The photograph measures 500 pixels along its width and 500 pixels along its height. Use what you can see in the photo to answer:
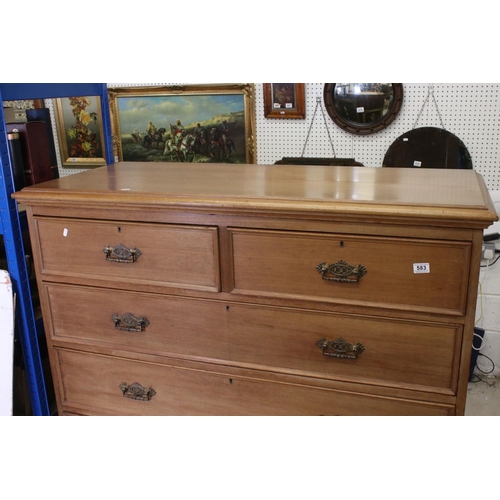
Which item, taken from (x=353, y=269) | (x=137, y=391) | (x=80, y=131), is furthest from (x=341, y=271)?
(x=80, y=131)

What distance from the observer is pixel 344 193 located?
1.71 m

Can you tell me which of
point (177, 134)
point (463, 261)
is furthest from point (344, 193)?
point (177, 134)

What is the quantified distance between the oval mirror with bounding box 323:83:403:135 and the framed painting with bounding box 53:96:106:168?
5.91ft

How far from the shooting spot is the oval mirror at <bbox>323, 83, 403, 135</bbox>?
3.37 metres

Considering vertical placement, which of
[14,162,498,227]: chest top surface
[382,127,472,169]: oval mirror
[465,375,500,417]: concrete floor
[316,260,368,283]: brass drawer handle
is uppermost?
[14,162,498,227]: chest top surface

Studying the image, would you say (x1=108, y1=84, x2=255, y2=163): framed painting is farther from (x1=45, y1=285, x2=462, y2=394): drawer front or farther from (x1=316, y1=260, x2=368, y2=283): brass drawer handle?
(x1=316, y1=260, x2=368, y2=283): brass drawer handle

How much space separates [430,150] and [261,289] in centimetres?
203

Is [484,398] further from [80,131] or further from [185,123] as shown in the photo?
[80,131]

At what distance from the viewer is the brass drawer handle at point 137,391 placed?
2021 millimetres

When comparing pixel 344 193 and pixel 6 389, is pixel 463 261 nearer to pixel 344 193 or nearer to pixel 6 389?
pixel 344 193

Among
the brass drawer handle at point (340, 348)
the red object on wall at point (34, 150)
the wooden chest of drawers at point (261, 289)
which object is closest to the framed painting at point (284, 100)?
the wooden chest of drawers at point (261, 289)

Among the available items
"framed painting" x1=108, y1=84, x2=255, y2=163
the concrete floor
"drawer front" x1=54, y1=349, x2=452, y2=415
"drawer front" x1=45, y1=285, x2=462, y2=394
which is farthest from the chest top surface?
"framed painting" x1=108, y1=84, x2=255, y2=163

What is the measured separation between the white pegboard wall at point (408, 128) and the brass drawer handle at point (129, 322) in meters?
2.07

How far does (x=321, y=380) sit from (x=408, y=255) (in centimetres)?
52
